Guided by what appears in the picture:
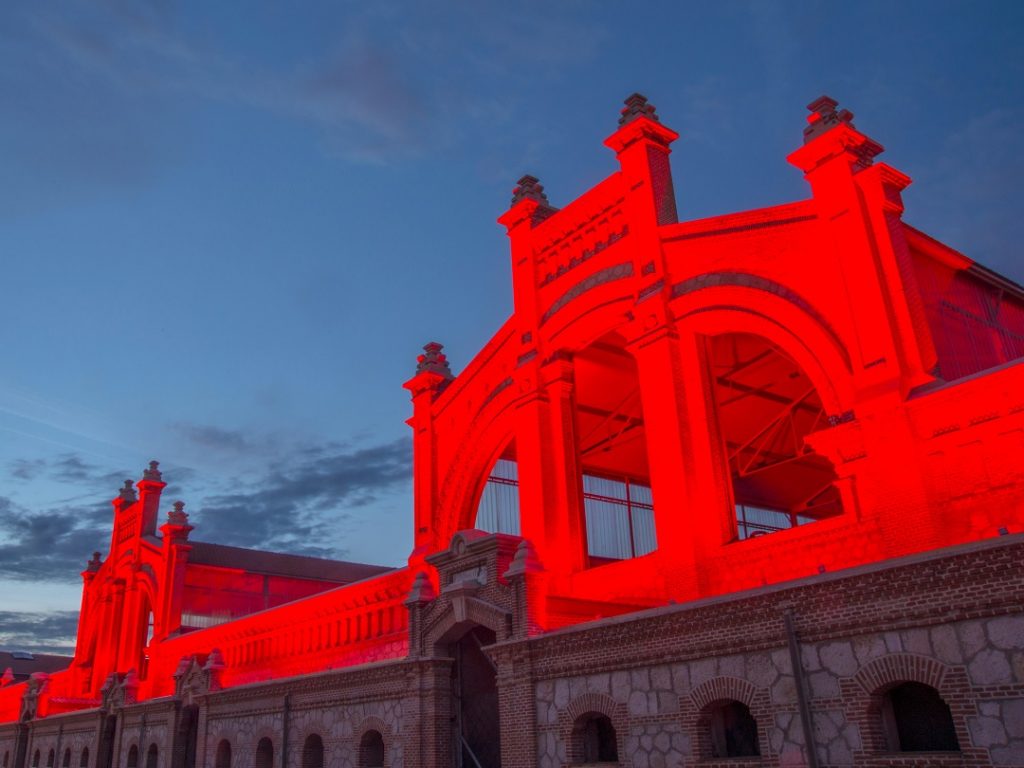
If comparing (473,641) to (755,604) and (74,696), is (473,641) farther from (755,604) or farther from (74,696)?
(74,696)

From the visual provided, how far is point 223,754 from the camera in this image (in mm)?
22188

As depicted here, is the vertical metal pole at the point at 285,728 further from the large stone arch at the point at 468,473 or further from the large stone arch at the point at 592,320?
the large stone arch at the point at 592,320

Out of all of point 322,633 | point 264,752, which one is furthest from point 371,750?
point 322,633

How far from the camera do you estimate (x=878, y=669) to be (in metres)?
10.4

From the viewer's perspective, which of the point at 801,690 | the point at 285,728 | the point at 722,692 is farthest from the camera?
the point at 285,728

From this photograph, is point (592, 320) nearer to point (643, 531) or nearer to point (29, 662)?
point (643, 531)

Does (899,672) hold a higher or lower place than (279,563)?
lower

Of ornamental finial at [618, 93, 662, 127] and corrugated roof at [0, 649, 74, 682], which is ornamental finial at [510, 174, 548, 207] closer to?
ornamental finial at [618, 93, 662, 127]

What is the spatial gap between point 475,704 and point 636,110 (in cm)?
1355

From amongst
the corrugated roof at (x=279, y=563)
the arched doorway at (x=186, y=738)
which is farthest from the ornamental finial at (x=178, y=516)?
the arched doorway at (x=186, y=738)

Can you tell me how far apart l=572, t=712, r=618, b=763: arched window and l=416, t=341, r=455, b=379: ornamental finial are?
14.5 m

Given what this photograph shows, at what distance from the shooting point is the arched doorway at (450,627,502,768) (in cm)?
1694

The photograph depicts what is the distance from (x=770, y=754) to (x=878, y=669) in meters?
1.81

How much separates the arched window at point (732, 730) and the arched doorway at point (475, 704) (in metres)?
5.43
